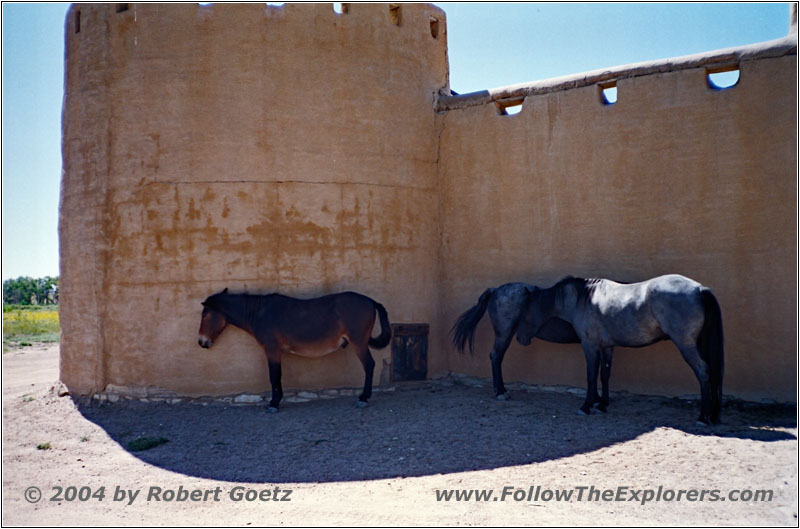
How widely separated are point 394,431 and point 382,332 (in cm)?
175

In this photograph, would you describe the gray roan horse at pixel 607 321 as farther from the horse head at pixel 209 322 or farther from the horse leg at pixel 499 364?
the horse head at pixel 209 322

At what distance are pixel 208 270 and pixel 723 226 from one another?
21.4 feet

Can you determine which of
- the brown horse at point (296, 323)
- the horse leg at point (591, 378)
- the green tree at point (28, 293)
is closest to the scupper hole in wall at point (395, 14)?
the brown horse at point (296, 323)

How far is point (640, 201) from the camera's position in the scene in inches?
342

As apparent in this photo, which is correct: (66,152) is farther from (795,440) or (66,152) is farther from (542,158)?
(795,440)

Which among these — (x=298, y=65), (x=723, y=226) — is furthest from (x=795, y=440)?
(x=298, y=65)

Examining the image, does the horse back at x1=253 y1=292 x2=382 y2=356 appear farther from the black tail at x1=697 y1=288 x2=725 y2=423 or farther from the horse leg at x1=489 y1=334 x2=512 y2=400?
the black tail at x1=697 y1=288 x2=725 y2=423

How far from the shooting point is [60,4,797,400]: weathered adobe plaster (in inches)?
342

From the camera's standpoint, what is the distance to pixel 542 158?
9.51m

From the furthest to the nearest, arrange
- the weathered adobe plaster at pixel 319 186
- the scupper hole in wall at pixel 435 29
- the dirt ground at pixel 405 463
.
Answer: the scupper hole in wall at pixel 435 29 < the weathered adobe plaster at pixel 319 186 < the dirt ground at pixel 405 463

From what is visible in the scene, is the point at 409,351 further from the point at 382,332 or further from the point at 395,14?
the point at 395,14

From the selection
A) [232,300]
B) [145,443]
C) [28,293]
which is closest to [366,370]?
[232,300]

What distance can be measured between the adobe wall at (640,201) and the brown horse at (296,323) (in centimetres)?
197

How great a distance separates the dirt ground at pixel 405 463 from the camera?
16.8 feet
